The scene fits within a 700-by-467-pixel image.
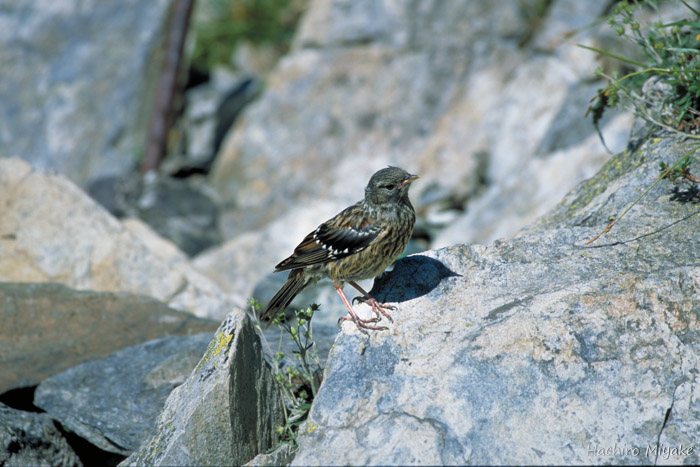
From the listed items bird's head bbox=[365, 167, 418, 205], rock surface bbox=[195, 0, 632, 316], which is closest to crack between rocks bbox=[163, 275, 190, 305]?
A: rock surface bbox=[195, 0, 632, 316]

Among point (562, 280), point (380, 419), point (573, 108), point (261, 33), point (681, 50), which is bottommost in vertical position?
point (573, 108)

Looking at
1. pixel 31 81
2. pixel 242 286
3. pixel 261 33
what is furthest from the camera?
pixel 261 33

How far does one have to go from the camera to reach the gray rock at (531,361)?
3.49 m

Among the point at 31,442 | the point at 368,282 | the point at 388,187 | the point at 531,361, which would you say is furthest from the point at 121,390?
the point at 368,282

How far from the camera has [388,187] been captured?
5.05m

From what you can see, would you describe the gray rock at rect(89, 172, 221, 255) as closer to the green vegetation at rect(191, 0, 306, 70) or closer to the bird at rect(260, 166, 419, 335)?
the green vegetation at rect(191, 0, 306, 70)

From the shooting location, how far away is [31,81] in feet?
42.8

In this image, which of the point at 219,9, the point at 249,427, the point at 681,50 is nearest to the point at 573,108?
the point at 681,50

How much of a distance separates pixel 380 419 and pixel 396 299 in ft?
3.63

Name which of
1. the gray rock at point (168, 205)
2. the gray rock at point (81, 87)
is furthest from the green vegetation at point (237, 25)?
the gray rock at point (168, 205)

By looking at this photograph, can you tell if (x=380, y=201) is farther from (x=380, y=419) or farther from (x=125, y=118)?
(x=125, y=118)

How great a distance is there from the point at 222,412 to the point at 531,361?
1754 mm

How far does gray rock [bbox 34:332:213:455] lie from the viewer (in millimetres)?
5023

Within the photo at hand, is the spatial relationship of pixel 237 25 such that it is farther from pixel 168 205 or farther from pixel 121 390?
pixel 121 390
